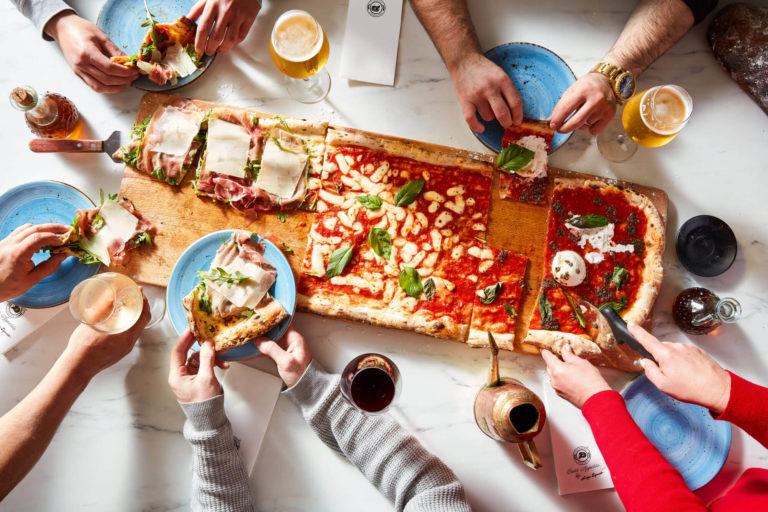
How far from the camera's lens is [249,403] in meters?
2.52

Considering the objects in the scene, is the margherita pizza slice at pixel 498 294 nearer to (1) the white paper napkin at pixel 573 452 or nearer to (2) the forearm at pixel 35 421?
(1) the white paper napkin at pixel 573 452

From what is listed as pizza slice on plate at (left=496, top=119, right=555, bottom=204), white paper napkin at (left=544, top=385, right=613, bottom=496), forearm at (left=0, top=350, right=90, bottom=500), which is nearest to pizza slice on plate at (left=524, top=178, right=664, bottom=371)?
pizza slice on plate at (left=496, top=119, right=555, bottom=204)

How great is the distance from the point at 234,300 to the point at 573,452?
1.98m

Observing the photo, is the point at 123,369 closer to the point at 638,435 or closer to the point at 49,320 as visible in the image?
the point at 49,320

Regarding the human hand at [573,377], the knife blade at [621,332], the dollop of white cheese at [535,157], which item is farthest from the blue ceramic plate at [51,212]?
the knife blade at [621,332]

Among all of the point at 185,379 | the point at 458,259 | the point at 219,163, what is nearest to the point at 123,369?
the point at 185,379

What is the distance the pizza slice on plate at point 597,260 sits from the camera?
2.52 meters

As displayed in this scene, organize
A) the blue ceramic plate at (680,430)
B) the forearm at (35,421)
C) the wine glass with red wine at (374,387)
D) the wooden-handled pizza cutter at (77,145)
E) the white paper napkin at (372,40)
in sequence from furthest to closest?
the white paper napkin at (372,40) < the wooden-handled pizza cutter at (77,145) < the blue ceramic plate at (680,430) < the wine glass with red wine at (374,387) < the forearm at (35,421)

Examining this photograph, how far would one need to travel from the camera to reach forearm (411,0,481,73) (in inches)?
101

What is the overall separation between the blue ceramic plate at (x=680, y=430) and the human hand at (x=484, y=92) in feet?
5.21

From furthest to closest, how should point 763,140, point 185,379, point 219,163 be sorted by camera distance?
point 763,140
point 219,163
point 185,379

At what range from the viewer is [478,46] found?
8.50 feet

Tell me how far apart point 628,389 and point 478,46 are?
6.71 feet

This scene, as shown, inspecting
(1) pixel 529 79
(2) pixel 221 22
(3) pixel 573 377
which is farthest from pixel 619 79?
(2) pixel 221 22
